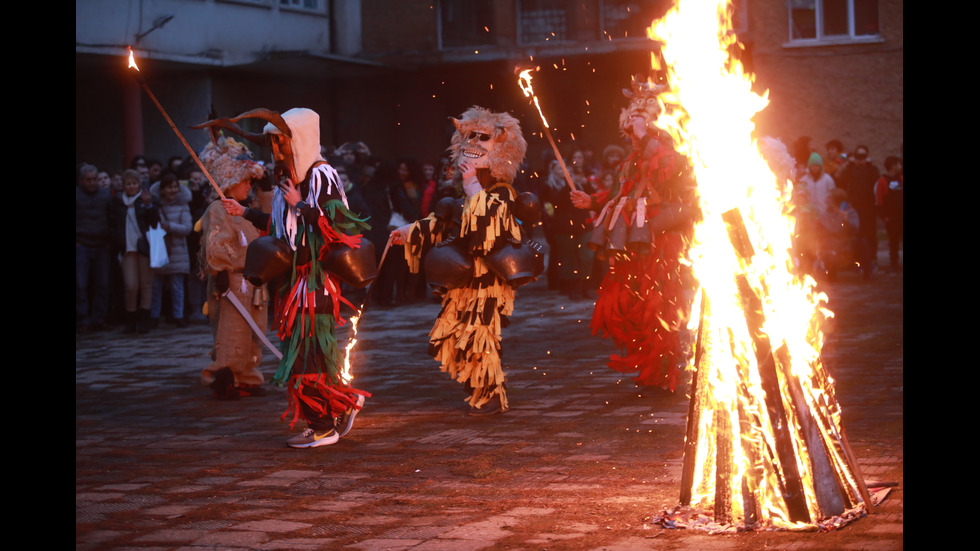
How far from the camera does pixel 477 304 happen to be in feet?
26.6

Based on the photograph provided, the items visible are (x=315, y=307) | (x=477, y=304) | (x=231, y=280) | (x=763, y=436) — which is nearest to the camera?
(x=763, y=436)

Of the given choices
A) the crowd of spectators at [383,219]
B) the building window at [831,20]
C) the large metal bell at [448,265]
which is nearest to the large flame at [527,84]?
the large metal bell at [448,265]

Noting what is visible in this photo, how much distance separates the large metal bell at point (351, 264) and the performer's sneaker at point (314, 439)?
2.94ft

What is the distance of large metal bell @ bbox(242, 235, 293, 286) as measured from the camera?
7180 mm

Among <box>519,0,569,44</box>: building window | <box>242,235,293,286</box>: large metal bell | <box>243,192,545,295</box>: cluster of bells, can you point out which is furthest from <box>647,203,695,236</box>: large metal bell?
<box>519,0,569,44</box>: building window

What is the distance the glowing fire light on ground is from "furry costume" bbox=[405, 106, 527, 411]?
299 centimetres

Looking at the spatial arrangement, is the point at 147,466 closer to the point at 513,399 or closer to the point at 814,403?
the point at 513,399

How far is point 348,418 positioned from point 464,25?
22709mm

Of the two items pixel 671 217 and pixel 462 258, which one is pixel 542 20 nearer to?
pixel 671 217

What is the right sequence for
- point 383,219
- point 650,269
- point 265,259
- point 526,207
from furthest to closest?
point 383,219
point 650,269
point 526,207
point 265,259

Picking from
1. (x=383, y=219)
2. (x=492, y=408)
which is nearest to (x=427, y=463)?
(x=492, y=408)

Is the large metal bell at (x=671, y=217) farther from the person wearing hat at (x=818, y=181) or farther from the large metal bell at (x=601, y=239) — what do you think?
the person wearing hat at (x=818, y=181)

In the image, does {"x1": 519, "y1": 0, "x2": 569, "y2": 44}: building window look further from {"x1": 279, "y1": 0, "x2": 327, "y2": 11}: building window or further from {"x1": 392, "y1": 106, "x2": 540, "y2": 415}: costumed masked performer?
{"x1": 392, "y1": 106, "x2": 540, "y2": 415}: costumed masked performer

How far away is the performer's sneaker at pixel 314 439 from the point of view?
716 centimetres
